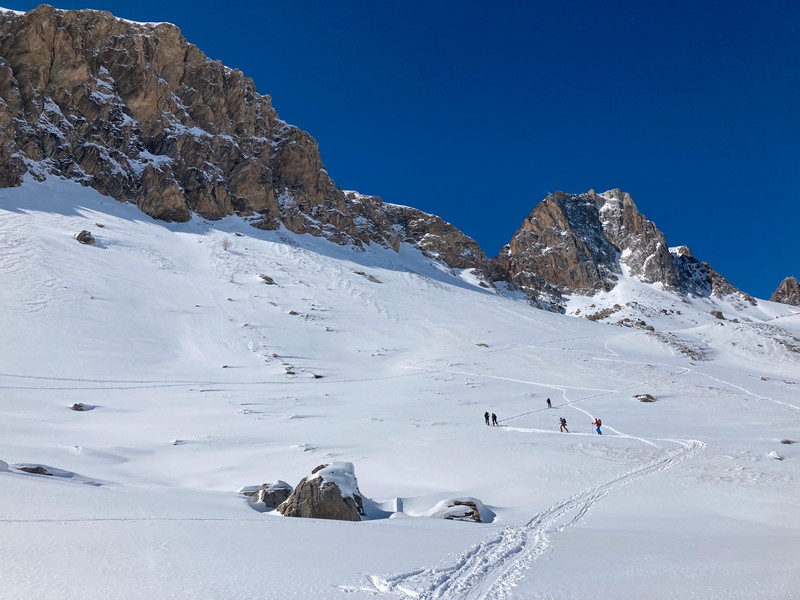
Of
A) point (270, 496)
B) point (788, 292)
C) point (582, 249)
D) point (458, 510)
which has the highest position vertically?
point (582, 249)

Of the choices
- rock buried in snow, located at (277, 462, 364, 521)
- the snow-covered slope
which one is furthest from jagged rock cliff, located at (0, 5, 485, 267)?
rock buried in snow, located at (277, 462, 364, 521)

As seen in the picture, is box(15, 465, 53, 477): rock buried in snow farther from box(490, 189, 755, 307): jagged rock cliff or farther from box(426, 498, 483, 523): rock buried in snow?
box(490, 189, 755, 307): jagged rock cliff

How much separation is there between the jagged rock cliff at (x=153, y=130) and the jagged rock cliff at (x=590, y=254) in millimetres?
59997

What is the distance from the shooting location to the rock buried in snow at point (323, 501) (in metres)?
10.9

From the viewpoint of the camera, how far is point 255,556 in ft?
22.1

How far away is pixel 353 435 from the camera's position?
891 inches

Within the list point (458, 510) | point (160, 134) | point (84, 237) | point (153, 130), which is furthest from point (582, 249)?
point (458, 510)

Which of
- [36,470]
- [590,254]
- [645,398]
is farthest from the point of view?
[590,254]

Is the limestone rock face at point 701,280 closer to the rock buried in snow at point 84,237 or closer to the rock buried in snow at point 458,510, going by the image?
the rock buried in snow at point 84,237

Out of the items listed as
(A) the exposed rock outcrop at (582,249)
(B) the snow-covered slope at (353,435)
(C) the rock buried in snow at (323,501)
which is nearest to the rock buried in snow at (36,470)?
(B) the snow-covered slope at (353,435)

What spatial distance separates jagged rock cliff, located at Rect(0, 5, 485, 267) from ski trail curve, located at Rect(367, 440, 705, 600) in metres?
80.3

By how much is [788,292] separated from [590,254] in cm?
6884

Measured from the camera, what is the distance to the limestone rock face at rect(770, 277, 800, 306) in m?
171

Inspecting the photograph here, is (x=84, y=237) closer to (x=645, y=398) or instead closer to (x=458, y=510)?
(x=645, y=398)
